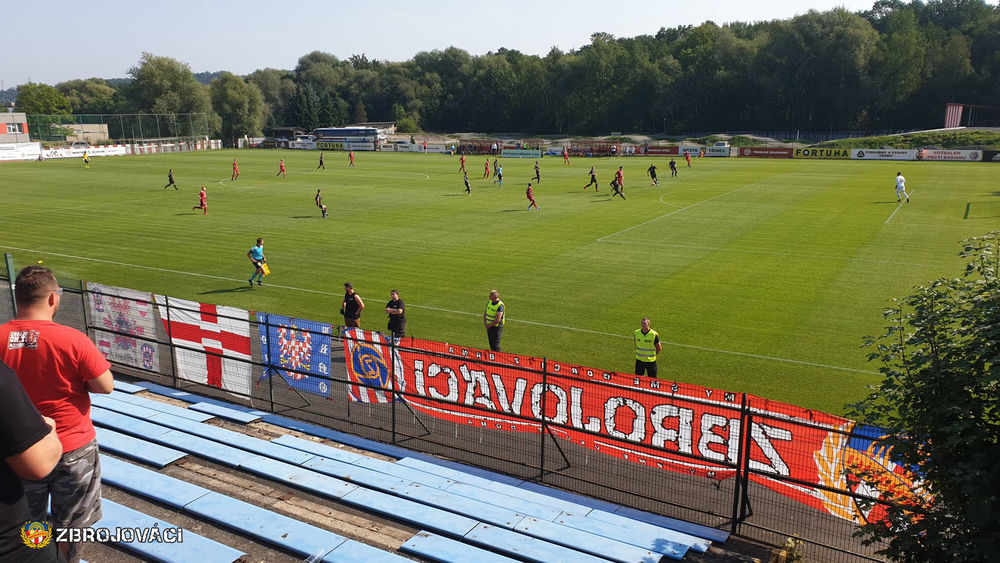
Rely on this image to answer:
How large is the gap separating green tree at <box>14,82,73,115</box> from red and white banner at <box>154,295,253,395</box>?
17327cm

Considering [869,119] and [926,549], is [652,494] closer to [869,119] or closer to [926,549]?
[926,549]

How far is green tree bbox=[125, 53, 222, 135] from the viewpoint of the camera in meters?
113

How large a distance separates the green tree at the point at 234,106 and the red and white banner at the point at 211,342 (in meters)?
116

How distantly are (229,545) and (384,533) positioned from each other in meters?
1.59

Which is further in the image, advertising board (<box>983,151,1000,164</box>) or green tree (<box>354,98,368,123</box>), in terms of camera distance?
green tree (<box>354,98,368,123</box>)

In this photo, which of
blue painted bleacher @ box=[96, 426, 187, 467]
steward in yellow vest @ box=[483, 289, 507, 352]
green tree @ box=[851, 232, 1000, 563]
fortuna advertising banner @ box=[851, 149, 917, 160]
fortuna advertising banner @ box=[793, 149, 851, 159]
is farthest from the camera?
fortuna advertising banner @ box=[793, 149, 851, 159]

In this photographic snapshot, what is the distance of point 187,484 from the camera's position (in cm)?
827

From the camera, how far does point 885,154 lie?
72.8 metres

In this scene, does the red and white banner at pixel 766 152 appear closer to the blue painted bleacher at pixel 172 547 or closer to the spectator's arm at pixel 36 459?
the blue painted bleacher at pixel 172 547

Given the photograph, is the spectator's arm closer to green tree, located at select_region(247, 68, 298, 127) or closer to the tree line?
the tree line

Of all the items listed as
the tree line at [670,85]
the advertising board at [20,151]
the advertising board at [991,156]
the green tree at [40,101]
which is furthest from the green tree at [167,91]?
the advertising board at [991,156]

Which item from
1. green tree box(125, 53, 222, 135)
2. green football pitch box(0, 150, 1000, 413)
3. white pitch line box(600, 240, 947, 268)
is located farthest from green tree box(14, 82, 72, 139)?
white pitch line box(600, 240, 947, 268)

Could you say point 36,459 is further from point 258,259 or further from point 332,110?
point 332,110

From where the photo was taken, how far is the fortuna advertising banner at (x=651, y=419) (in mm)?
8258
